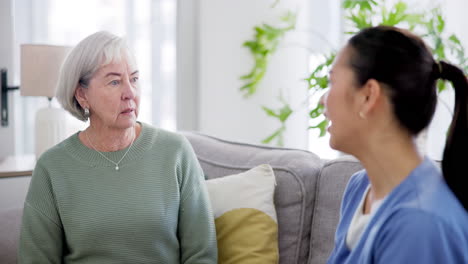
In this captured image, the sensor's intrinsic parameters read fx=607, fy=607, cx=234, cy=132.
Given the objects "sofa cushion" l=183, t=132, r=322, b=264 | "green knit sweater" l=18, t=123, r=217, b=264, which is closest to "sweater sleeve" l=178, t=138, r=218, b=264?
"green knit sweater" l=18, t=123, r=217, b=264

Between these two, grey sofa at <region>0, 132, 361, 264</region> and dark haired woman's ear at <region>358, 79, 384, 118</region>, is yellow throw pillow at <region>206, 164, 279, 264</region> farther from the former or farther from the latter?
dark haired woman's ear at <region>358, 79, 384, 118</region>

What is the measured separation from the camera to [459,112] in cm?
117

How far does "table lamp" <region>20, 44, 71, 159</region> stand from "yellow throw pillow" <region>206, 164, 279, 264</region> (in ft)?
3.78

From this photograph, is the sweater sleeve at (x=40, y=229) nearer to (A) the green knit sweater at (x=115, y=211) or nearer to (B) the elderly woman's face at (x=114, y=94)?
(A) the green knit sweater at (x=115, y=211)

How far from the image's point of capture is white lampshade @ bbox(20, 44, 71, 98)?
2.72 m

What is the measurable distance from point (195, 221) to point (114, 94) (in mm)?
468

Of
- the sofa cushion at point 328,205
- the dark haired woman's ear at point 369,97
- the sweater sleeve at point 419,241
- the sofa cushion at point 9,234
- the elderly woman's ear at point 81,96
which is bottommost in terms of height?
the sofa cushion at point 9,234

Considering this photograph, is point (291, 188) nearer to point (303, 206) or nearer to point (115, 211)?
point (303, 206)

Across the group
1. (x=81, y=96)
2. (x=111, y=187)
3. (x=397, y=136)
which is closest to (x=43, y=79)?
(x=81, y=96)

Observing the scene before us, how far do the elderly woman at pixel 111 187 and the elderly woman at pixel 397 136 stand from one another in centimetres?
73

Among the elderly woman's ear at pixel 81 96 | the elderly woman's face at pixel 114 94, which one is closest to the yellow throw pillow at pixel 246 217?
the elderly woman's face at pixel 114 94

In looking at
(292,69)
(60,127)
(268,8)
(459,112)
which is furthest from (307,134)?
(459,112)

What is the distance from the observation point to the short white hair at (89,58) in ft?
6.15

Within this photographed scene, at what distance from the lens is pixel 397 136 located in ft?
3.88
